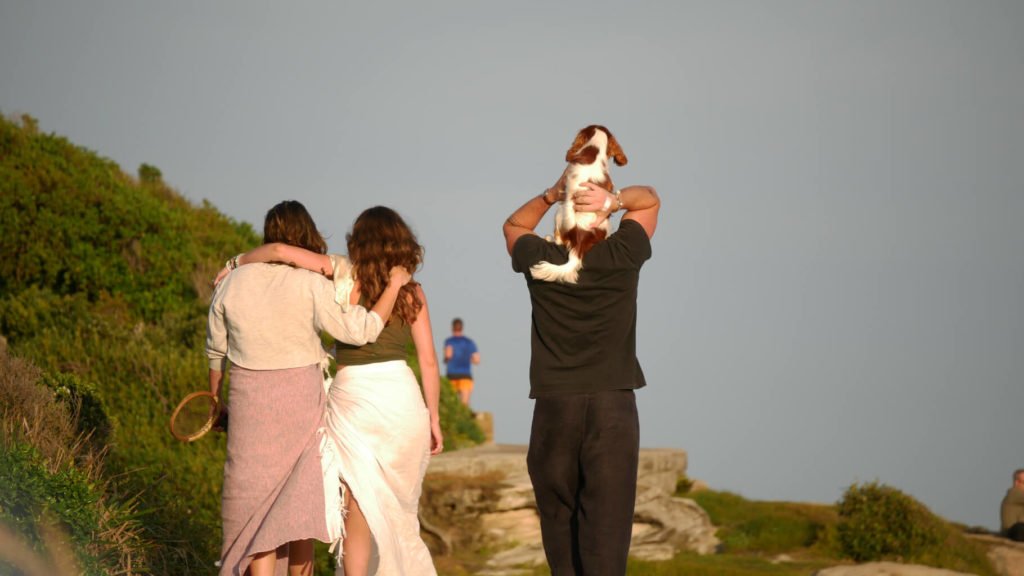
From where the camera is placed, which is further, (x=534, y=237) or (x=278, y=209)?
(x=278, y=209)

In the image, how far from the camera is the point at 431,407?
20.5 ft

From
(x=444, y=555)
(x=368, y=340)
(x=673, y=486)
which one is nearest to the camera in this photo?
(x=368, y=340)

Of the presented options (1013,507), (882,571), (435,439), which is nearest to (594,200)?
(435,439)

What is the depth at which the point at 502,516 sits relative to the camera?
1284 cm

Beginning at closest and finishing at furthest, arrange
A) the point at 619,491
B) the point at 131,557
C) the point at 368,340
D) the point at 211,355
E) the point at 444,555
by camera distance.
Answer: the point at 619,491, the point at 368,340, the point at 211,355, the point at 131,557, the point at 444,555

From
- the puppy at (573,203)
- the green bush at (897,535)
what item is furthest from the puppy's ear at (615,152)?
the green bush at (897,535)

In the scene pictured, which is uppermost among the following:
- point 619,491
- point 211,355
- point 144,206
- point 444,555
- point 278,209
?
point 144,206

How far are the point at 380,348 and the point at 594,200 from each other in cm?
166

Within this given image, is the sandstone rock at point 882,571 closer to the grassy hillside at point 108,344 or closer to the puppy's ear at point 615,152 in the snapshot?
the grassy hillside at point 108,344

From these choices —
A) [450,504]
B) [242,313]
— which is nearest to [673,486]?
[450,504]

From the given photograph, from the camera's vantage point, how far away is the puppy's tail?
504 centimetres

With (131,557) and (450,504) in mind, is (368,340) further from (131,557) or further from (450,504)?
(450,504)

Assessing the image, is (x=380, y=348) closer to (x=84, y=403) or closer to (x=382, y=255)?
(x=382, y=255)

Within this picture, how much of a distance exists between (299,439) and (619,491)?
6.47 ft
